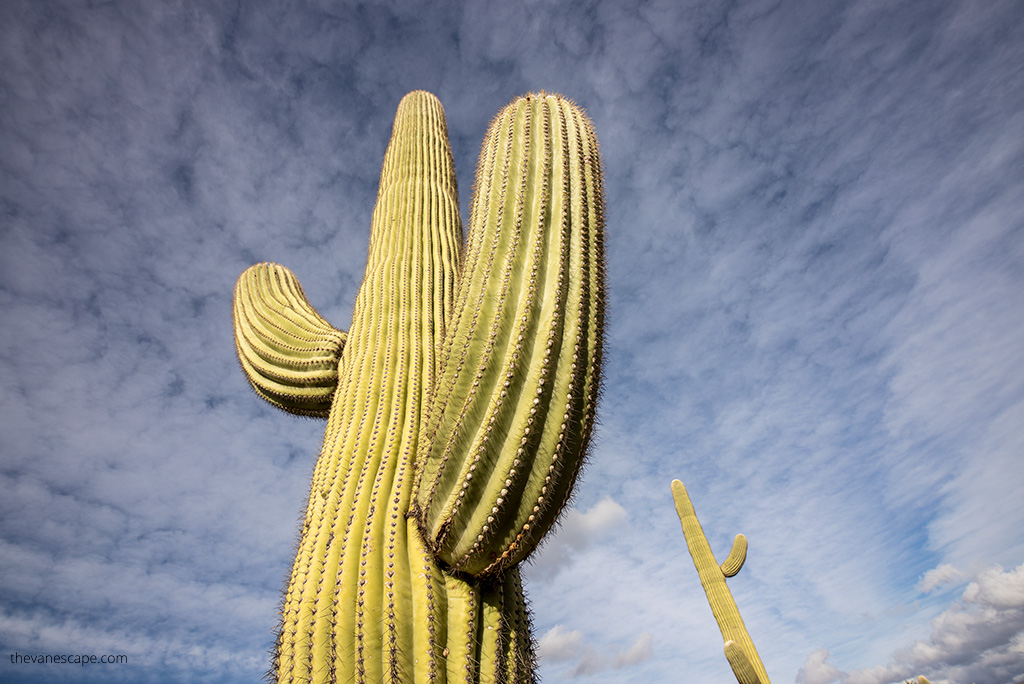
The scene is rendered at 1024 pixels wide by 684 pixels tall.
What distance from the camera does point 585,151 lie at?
2648 millimetres

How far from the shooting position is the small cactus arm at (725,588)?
6191 millimetres

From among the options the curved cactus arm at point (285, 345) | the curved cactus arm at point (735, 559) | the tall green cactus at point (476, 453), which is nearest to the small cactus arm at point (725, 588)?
the curved cactus arm at point (735, 559)

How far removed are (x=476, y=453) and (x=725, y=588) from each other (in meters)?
6.59

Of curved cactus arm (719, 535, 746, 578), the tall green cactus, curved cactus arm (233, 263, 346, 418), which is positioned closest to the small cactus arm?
curved cactus arm (719, 535, 746, 578)

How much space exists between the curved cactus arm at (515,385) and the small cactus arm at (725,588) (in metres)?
5.71

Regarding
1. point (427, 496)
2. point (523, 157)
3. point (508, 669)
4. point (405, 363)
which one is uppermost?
point (523, 157)

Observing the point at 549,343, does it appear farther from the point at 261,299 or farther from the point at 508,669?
the point at 261,299

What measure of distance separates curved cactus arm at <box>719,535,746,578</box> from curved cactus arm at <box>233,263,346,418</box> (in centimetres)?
592

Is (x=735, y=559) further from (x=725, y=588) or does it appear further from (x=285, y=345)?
(x=285, y=345)

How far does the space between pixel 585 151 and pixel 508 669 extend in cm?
227

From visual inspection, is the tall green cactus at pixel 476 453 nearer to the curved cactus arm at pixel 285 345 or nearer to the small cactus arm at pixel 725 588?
the curved cactus arm at pixel 285 345

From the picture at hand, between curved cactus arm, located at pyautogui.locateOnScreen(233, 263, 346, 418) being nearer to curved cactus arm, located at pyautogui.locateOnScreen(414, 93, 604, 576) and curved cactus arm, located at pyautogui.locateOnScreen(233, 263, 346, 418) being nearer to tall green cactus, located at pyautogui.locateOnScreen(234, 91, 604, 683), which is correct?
tall green cactus, located at pyautogui.locateOnScreen(234, 91, 604, 683)

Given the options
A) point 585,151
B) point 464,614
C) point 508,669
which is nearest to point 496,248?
point 585,151

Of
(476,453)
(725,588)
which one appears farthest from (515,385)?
(725,588)
